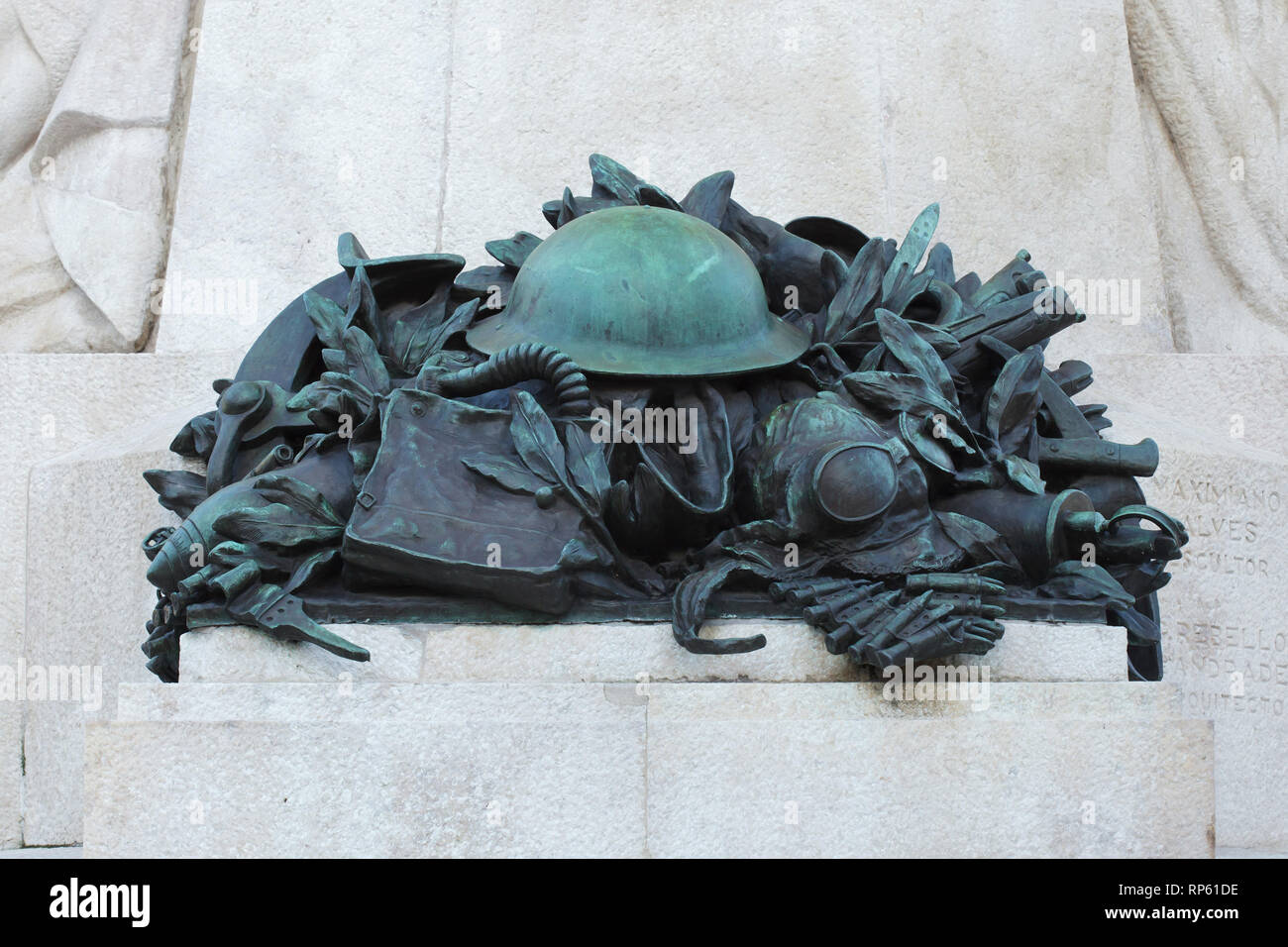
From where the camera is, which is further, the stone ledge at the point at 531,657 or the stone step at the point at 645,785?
the stone ledge at the point at 531,657

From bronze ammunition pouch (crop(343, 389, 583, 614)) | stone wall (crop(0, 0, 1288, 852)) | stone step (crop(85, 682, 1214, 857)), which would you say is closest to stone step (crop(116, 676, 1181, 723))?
stone step (crop(85, 682, 1214, 857))

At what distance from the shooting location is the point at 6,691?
20.9 feet

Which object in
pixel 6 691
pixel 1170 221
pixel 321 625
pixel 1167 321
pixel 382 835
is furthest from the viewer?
pixel 1170 221

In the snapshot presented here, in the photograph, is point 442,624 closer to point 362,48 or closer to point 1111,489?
point 1111,489

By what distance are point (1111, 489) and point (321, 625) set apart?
7.39 feet

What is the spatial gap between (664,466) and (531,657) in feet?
2.18

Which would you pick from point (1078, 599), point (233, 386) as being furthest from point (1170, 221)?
point (233, 386)

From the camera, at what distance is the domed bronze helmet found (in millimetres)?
5176

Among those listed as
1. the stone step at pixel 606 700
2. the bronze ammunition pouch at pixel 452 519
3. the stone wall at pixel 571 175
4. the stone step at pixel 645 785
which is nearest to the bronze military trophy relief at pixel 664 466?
the bronze ammunition pouch at pixel 452 519

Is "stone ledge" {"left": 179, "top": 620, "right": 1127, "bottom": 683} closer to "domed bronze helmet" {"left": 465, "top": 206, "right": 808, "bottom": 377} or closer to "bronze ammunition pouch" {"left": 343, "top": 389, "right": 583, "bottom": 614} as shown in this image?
"bronze ammunition pouch" {"left": 343, "top": 389, "right": 583, "bottom": 614}

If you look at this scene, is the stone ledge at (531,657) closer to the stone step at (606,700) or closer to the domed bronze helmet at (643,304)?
the stone step at (606,700)

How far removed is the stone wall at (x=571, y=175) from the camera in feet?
20.8

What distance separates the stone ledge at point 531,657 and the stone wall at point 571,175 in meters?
1.66

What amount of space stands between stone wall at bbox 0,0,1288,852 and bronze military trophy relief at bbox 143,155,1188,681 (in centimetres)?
106
